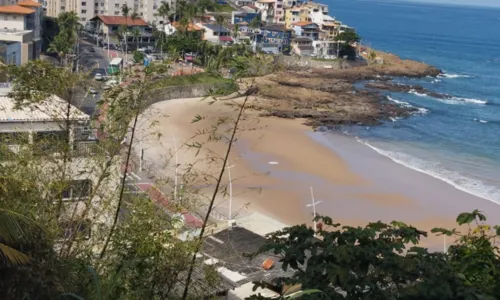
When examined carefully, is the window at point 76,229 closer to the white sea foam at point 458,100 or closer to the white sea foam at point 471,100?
the white sea foam at point 458,100

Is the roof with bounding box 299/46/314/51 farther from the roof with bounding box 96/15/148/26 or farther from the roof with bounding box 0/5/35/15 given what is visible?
the roof with bounding box 0/5/35/15

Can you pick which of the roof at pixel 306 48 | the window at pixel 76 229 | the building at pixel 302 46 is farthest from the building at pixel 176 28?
the window at pixel 76 229

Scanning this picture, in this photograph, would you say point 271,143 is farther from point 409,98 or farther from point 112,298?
point 112,298

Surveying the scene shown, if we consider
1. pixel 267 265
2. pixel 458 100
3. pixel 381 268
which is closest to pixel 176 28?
pixel 458 100

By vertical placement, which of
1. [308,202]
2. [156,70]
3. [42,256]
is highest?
[156,70]

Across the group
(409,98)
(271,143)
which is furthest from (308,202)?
(409,98)

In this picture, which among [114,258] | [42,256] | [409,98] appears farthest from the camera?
[409,98]

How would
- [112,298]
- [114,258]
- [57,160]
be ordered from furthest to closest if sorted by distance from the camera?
1. [57,160]
2. [114,258]
3. [112,298]

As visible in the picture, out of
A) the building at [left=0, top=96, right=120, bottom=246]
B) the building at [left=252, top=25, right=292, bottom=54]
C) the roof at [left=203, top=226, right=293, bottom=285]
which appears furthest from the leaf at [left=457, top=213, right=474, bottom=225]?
the building at [left=252, top=25, right=292, bottom=54]
